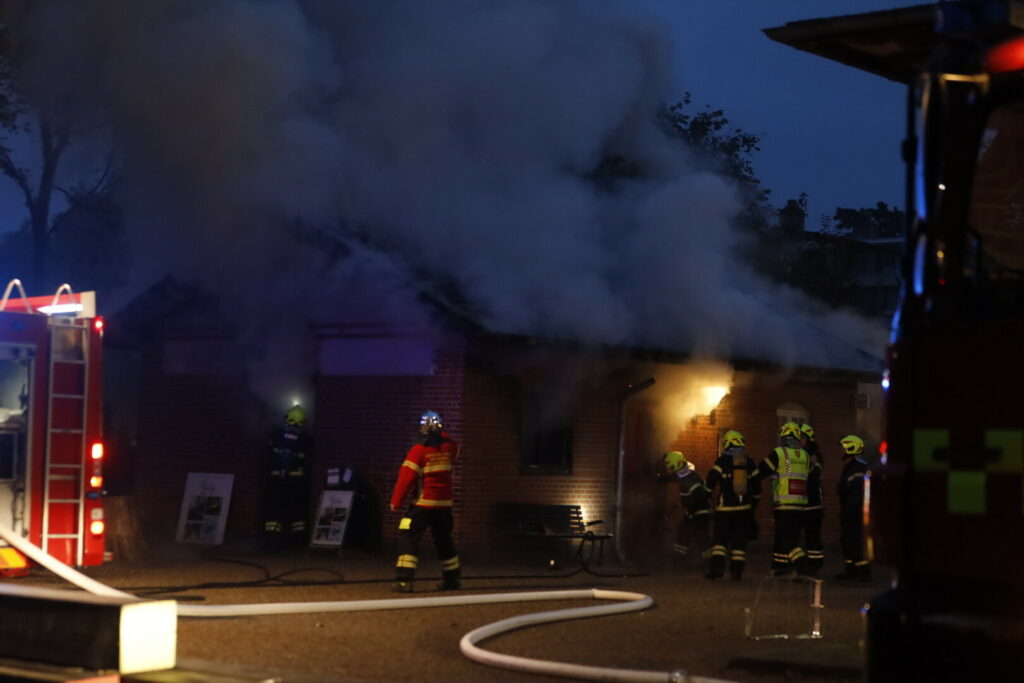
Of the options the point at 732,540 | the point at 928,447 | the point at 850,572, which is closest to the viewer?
the point at 928,447

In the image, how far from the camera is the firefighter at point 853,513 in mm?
14695

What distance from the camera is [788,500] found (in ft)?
47.1

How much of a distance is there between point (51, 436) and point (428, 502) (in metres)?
3.23

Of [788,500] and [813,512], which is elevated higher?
[788,500]

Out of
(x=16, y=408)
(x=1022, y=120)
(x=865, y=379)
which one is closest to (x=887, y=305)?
(x=865, y=379)

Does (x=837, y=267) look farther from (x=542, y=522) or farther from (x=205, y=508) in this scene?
(x=205, y=508)

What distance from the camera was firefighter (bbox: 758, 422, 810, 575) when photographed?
46.8ft

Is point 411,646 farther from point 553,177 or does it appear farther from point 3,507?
point 553,177

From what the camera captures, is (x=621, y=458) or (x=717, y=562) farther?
(x=621, y=458)

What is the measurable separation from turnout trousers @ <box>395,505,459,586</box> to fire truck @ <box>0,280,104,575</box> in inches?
100

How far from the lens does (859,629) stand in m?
10.4

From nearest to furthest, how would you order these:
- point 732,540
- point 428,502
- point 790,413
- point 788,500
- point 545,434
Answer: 1. point 428,502
2. point 788,500
3. point 732,540
4. point 545,434
5. point 790,413

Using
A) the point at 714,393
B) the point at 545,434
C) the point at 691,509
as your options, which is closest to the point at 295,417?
the point at 545,434

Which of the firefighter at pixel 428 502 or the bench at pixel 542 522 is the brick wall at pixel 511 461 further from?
the firefighter at pixel 428 502
